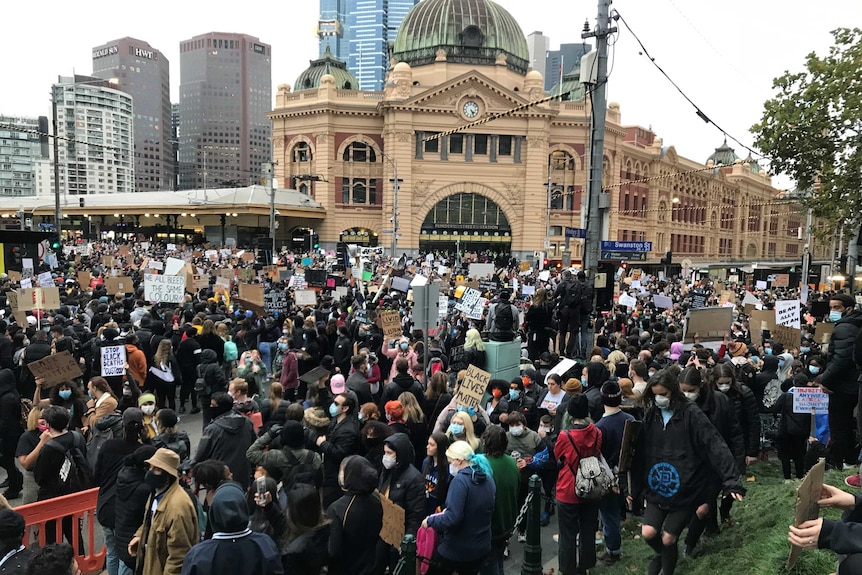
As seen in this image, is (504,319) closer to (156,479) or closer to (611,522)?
(611,522)

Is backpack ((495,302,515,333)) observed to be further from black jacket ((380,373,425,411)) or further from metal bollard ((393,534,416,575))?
metal bollard ((393,534,416,575))

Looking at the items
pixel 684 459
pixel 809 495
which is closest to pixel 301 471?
pixel 684 459

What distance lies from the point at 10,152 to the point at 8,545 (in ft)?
461

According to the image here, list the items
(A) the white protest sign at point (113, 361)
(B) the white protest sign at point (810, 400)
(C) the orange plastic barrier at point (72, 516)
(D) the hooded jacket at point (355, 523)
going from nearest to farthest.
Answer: (D) the hooded jacket at point (355, 523) → (C) the orange plastic barrier at point (72, 516) → (B) the white protest sign at point (810, 400) → (A) the white protest sign at point (113, 361)

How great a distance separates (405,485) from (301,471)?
1122 mm

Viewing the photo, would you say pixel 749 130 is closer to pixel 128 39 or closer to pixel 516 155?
pixel 516 155

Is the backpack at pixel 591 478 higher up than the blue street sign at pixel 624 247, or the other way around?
the blue street sign at pixel 624 247

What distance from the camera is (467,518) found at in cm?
503

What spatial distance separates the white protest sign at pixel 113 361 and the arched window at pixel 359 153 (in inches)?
1916

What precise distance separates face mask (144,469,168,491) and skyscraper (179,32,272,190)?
15068 centimetres

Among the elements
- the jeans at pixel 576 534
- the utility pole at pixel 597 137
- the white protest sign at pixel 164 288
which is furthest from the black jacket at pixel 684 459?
the white protest sign at pixel 164 288

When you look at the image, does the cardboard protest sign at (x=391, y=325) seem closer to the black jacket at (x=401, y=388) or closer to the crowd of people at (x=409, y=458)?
the crowd of people at (x=409, y=458)

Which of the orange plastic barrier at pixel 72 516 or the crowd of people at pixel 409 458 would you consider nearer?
the crowd of people at pixel 409 458

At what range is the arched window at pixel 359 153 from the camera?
56469 mm
